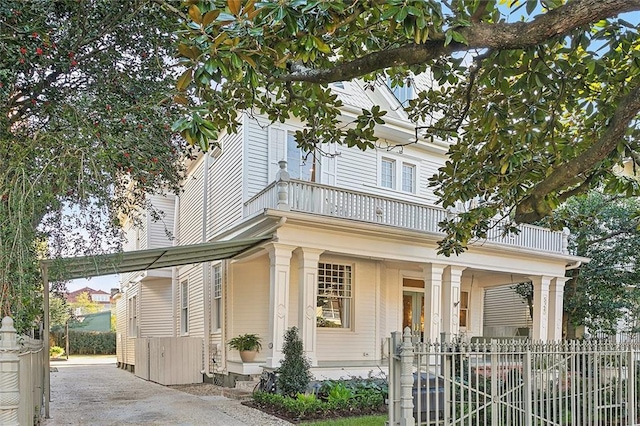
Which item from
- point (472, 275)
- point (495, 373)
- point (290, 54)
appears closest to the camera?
point (290, 54)

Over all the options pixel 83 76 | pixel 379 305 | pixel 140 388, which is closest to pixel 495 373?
pixel 83 76

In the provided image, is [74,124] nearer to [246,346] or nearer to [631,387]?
[246,346]

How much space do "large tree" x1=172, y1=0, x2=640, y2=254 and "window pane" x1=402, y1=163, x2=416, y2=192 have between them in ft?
23.3

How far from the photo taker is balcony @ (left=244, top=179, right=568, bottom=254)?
1187 centimetres

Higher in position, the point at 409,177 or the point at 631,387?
the point at 409,177

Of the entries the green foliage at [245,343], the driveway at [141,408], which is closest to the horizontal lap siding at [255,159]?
the green foliage at [245,343]

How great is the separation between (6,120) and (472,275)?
15.1 metres

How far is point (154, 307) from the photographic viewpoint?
69.3ft

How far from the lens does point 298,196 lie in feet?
39.1

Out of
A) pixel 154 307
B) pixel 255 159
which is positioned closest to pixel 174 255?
pixel 255 159

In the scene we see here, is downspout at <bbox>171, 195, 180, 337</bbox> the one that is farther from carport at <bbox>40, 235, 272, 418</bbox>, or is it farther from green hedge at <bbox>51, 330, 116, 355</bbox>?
green hedge at <bbox>51, 330, 116, 355</bbox>

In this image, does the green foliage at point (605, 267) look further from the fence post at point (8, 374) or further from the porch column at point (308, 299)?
the fence post at point (8, 374)

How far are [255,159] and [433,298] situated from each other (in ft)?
19.2

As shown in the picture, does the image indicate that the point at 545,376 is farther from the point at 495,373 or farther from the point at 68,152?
the point at 68,152
